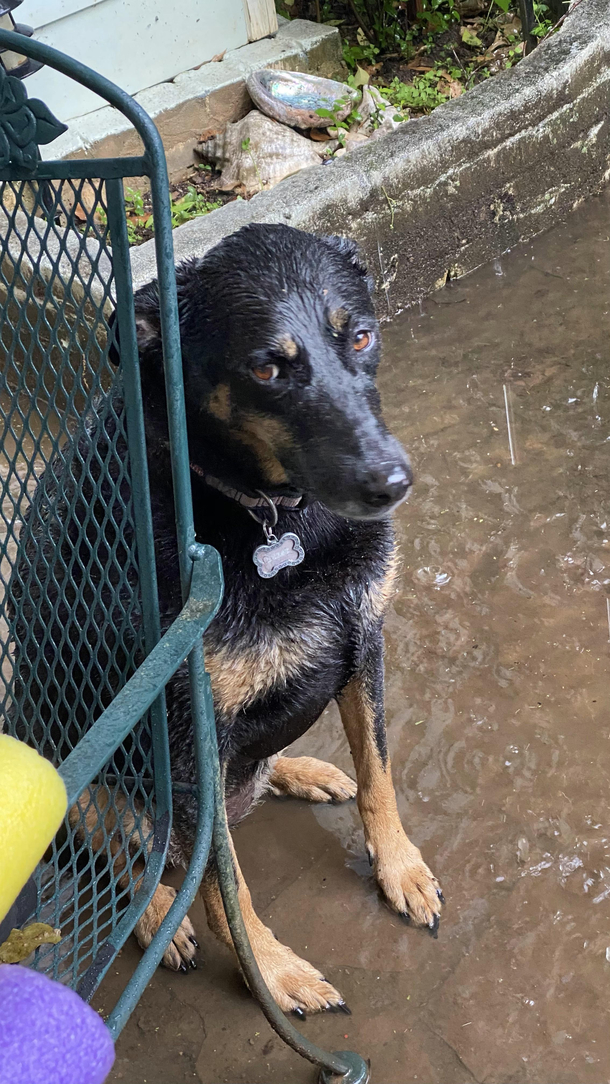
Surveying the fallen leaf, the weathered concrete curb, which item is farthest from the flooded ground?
the fallen leaf

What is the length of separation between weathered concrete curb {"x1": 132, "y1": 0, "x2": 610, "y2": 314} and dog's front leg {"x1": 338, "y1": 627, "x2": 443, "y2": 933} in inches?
86.8

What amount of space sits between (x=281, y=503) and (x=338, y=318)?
1.32ft

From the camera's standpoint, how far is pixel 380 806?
235 cm

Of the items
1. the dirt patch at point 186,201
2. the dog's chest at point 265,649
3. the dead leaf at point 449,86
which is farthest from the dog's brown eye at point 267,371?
the dead leaf at point 449,86

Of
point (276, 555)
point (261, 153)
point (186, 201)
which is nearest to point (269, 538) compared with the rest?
point (276, 555)

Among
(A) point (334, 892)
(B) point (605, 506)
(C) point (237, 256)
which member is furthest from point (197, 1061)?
(B) point (605, 506)

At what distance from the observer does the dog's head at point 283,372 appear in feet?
5.68

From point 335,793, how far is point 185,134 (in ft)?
13.9

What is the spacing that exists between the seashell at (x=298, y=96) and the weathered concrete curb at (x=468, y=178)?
3.18 ft

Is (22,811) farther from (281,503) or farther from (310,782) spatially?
(310,782)

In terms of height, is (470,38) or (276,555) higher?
(276,555)

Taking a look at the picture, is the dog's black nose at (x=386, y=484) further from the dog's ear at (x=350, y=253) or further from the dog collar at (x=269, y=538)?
the dog's ear at (x=350, y=253)

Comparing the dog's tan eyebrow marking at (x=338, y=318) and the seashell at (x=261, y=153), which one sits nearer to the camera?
the dog's tan eyebrow marking at (x=338, y=318)

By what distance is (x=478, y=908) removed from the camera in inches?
89.8
